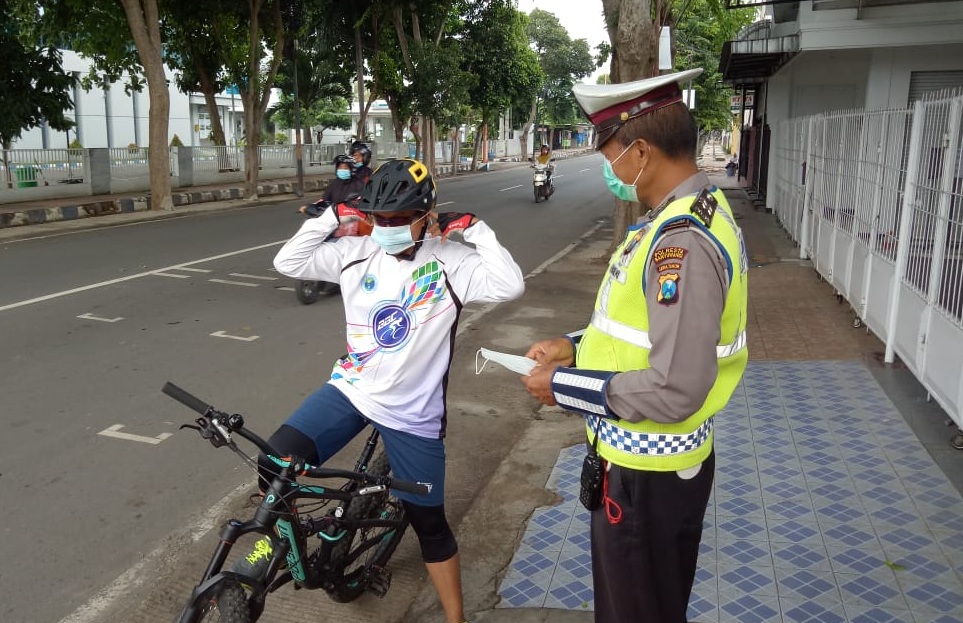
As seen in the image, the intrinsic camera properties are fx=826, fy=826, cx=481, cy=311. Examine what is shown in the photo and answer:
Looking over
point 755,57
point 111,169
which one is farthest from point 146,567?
point 111,169

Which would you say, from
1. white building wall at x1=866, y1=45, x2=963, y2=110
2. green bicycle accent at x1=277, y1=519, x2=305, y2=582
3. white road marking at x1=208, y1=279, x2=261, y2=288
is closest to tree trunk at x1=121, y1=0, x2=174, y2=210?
white road marking at x1=208, y1=279, x2=261, y2=288

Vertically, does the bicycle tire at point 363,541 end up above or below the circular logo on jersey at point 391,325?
below

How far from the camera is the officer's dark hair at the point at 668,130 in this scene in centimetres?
204

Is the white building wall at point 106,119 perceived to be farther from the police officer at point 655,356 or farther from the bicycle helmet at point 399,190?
the police officer at point 655,356

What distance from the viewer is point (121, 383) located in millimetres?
6129

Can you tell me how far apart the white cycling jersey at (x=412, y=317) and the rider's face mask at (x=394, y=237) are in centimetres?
8

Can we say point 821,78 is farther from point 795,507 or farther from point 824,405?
point 795,507

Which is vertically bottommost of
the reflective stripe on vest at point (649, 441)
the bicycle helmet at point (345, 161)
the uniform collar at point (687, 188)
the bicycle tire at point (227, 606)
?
the bicycle tire at point (227, 606)

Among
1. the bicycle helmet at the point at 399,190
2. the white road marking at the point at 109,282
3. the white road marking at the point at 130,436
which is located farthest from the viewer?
the white road marking at the point at 109,282

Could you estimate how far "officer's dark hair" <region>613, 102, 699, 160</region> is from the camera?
2.04 meters

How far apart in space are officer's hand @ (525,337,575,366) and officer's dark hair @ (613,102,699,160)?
1.91 ft

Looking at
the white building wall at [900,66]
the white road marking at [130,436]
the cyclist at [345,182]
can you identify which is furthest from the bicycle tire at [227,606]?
the white building wall at [900,66]

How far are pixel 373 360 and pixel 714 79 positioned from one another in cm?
4001

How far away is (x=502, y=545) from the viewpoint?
151 inches
